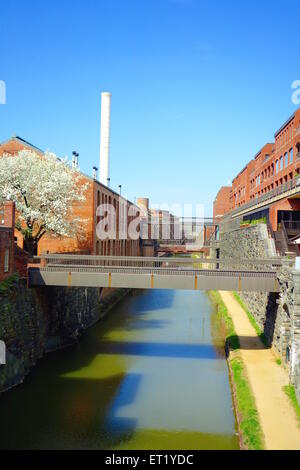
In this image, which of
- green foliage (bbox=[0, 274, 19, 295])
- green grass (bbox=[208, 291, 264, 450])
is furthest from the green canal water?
green foliage (bbox=[0, 274, 19, 295])

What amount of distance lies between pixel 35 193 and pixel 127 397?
16524mm

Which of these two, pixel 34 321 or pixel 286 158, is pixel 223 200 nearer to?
pixel 286 158

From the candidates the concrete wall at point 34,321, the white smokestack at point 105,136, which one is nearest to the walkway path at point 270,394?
the concrete wall at point 34,321

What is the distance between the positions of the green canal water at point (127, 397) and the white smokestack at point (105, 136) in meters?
28.6

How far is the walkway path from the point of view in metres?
13.6

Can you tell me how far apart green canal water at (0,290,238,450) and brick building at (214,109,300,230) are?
1214cm

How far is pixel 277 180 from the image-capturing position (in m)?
48.3

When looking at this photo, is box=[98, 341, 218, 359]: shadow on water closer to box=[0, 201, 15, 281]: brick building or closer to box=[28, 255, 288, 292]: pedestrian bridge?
box=[28, 255, 288, 292]: pedestrian bridge

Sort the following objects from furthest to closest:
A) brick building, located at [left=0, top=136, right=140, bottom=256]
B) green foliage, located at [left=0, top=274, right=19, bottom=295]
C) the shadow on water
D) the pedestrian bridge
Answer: brick building, located at [left=0, top=136, right=140, bottom=256], the shadow on water, the pedestrian bridge, green foliage, located at [left=0, top=274, right=19, bottom=295]

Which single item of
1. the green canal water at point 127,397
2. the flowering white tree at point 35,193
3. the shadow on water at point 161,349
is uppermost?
the flowering white tree at point 35,193

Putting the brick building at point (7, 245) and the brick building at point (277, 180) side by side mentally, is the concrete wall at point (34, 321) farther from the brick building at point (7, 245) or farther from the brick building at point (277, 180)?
the brick building at point (277, 180)

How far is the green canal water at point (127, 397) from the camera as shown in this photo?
15.5 metres

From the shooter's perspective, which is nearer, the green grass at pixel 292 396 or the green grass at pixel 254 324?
the green grass at pixel 292 396
